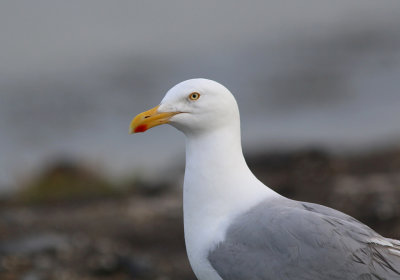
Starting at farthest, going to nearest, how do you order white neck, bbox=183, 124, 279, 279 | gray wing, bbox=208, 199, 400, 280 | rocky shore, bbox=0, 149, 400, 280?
rocky shore, bbox=0, 149, 400, 280
white neck, bbox=183, 124, 279, 279
gray wing, bbox=208, 199, 400, 280

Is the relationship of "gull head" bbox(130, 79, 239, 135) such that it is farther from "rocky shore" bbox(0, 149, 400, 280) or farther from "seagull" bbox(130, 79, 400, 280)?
"rocky shore" bbox(0, 149, 400, 280)

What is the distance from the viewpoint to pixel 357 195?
24.6ft

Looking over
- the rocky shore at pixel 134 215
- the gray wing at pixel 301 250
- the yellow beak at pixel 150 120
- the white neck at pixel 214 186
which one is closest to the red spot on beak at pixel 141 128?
the yellow beak at pixel 150 120

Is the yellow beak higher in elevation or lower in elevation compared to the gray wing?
higher

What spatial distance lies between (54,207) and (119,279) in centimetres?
287

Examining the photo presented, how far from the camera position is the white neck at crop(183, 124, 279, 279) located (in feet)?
14.3

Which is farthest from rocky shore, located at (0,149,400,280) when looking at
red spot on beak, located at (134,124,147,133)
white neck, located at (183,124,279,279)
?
red spot on beak, located at (134,124,147,133)

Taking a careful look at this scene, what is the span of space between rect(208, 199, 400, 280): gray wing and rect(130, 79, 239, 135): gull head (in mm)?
666

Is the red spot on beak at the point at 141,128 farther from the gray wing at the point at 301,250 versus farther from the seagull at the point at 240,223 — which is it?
the gray wing at the point at 301,250

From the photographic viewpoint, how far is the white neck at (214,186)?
4.36 meters

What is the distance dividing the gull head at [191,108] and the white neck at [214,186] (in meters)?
0.11

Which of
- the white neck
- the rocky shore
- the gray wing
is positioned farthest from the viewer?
the rocky shore

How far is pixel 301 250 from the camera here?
404cm

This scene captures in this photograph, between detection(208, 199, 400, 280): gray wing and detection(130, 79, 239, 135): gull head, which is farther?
detection(130, 79, 239, 135): gull head
